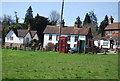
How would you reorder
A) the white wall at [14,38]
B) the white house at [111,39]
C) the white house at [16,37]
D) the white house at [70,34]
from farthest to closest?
the white wall at [14,38] < the white house at [16,37] < the white house at [70,34] < the white house at [111,39]

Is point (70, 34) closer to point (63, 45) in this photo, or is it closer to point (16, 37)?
point (16, 37)

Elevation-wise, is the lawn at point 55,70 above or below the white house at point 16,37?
below

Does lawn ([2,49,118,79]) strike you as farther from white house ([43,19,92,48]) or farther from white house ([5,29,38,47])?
white house ([5,29,38,47])

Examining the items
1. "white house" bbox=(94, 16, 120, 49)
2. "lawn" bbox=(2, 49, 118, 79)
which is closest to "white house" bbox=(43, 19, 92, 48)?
"white house" bbox=(94, 16, 120, 49)

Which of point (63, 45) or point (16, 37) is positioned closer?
point (63, 45)

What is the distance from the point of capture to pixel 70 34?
58.2m

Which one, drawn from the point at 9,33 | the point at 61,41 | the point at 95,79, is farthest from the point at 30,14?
the point at 95,79

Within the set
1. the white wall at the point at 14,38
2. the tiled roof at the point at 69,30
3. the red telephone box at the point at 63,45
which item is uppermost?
the tiled roof at the point at 69,30

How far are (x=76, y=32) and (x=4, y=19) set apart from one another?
131 ft

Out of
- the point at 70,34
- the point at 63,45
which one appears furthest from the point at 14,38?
the point at 63,45

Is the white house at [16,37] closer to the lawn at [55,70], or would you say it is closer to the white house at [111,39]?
the white house at [111,39]

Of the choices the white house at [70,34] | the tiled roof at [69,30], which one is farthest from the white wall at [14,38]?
the tiled roof at [69,30]

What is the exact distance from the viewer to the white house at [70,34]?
57.0 m

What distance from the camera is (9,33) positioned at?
62.7 meters
